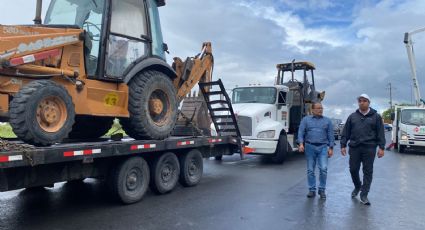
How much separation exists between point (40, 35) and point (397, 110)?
17.5 meters

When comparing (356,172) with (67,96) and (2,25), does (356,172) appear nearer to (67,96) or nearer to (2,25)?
(67,96)

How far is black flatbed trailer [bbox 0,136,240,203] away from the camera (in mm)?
5301

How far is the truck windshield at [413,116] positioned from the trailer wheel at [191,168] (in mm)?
12464

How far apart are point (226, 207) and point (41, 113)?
3.24m

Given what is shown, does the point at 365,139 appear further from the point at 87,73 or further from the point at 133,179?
the point at 87,73

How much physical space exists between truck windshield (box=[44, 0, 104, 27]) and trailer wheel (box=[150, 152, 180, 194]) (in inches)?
102

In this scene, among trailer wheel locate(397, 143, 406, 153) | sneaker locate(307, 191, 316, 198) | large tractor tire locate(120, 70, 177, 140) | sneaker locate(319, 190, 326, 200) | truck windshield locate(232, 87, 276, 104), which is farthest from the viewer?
trailer wheel locate(397, 143, 406, 153)

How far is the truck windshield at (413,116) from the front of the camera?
59.2 ft

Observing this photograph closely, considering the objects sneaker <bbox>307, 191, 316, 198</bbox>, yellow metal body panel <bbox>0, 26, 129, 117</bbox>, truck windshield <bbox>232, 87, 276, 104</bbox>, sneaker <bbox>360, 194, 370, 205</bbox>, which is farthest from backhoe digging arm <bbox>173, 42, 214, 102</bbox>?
truck windshield <bbox>232, 87, 276, 104</bbox>

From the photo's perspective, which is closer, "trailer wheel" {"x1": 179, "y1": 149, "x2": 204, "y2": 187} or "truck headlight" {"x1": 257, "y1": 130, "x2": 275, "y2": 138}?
"trailer wheel" {"x1": 179, "y1": 149, "x2": 204, "y2": 187}

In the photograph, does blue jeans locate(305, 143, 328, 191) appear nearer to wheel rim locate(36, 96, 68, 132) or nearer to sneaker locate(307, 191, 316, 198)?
sneaker locate(307, 191, 316, 198)

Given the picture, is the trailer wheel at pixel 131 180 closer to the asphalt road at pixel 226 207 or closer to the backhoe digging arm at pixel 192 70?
the asphalt road at pixel 226 207

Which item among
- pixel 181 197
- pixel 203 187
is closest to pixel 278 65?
pixel 203 187

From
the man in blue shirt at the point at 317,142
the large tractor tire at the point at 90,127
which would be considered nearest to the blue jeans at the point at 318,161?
the man in blue shirt at the point at 317,142
